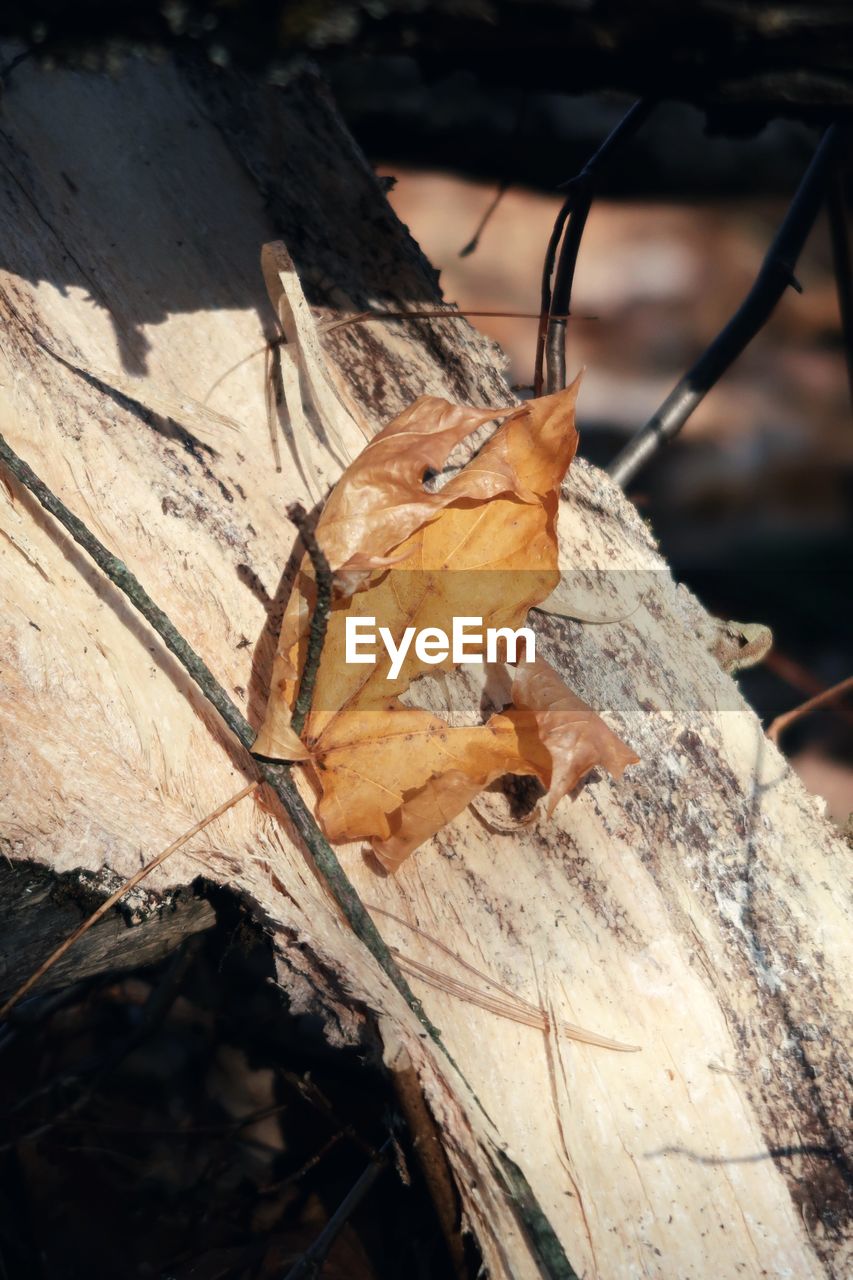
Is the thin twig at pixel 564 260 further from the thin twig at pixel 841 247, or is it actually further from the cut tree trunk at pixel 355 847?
the thin twig at pixel 841 247

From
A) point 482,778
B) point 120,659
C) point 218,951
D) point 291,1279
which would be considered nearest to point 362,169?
point 120,659

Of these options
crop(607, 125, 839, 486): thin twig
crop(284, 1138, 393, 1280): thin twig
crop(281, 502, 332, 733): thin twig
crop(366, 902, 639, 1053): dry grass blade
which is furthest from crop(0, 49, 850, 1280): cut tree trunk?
crop(607, 125, 839, 486): thin twig

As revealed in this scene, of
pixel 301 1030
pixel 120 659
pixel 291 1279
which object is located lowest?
pixel 291 1279

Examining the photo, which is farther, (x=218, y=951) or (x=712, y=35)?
(x=218, y=951)

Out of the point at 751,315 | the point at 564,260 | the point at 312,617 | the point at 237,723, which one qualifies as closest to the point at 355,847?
the point at 237,723

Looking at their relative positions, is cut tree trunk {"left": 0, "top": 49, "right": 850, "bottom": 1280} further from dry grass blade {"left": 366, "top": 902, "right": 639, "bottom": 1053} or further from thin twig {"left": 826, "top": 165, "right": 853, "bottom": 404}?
thin twig {"left": 826, "top": 165, "right": 853, "bottom": 404}

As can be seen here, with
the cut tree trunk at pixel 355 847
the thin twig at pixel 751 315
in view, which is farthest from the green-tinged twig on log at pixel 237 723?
the thin twig at pixel 751 315

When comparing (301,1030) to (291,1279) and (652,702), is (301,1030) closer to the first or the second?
(291,1279)
